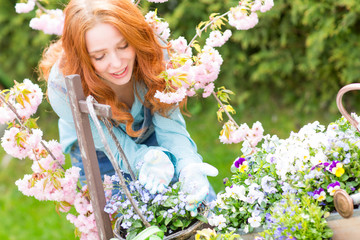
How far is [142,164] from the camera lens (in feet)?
5.46

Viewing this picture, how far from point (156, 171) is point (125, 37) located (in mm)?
475

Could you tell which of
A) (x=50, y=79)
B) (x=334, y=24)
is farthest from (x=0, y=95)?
(x=334, y=24)

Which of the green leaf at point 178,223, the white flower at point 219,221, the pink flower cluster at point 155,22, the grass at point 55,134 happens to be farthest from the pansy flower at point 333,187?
the grass at point 55,134

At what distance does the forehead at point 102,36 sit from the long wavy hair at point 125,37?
1 centimetres

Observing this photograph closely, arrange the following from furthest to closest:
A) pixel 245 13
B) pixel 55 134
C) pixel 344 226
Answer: pixel 55 134
pixel 245 13
pixel 344 226

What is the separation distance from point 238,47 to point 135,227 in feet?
9.46

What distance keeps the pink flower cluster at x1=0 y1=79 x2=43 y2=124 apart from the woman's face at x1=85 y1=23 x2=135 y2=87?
0.75 feet

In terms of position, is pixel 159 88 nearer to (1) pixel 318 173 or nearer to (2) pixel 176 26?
(1) pixel 318 173

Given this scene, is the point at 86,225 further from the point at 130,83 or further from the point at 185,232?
the point at 130,83

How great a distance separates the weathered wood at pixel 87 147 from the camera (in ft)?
4.84

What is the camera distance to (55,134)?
466 centimetres

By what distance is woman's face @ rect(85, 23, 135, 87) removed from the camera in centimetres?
167

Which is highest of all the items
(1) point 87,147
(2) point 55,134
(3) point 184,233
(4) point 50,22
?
(2) point 55,134

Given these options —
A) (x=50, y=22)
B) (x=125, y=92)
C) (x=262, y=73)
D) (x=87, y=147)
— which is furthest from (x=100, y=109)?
(x=262, y=73)
